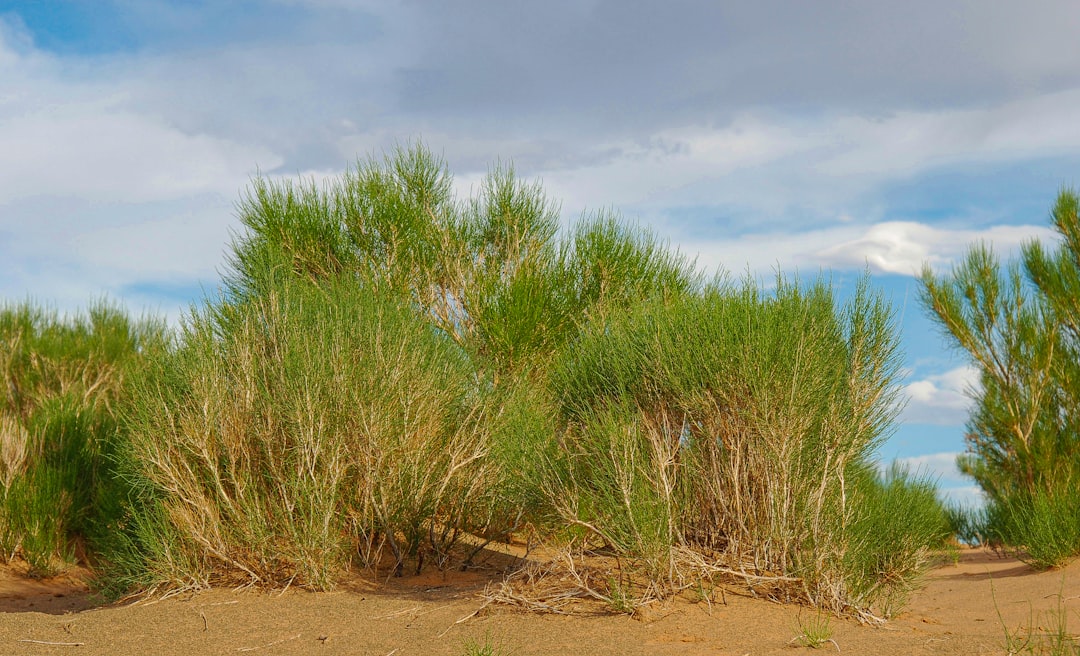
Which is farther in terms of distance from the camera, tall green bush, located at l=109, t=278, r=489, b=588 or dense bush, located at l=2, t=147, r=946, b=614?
tall green bush, located at l=109, t=278, r=489, b=588

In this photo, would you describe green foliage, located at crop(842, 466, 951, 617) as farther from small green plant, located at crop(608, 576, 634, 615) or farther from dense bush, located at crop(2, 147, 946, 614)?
small green plant, located at crop(608, 576, 634, 615)

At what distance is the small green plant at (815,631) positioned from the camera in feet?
21.4

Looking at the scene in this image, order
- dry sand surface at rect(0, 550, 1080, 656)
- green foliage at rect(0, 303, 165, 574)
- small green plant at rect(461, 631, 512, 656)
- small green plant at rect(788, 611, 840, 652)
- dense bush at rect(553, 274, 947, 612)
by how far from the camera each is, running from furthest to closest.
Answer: green foliage at rect(0, 303, 165, 574)
dense bush at rect(553, 274, 947, 612)
dry sand surface at rect(0, 550, 1080, 656)
small green plant at rect(788, 611, 840, 652)
small green plant at rect(461, 631, 512, 656)

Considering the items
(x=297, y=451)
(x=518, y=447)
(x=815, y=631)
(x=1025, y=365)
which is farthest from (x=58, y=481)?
(x=1025, y=365)

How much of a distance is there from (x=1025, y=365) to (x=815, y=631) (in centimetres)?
1197

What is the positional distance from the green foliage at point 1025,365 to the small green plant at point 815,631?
915 cm

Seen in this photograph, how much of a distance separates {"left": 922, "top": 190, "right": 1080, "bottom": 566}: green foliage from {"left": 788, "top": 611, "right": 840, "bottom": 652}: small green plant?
915 centimetres

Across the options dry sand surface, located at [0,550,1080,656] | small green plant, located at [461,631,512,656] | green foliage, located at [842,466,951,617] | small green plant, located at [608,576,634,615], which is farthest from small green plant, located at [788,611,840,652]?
small green plant, located at [461,631,512,656]

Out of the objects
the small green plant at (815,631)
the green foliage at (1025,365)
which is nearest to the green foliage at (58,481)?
the small green plant at (815,631)

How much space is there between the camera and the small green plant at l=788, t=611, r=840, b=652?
257 inches

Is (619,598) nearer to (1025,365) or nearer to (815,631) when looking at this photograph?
(815,631)

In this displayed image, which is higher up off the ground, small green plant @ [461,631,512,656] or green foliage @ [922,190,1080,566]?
green foliage @ [922,190,1080,566]

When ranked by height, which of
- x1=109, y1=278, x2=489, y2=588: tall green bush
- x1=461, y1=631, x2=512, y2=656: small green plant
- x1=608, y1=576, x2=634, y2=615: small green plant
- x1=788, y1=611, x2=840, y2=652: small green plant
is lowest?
x1=461, y1=631, x2=512, y2=656: small green plant

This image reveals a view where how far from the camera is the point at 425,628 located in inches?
285
